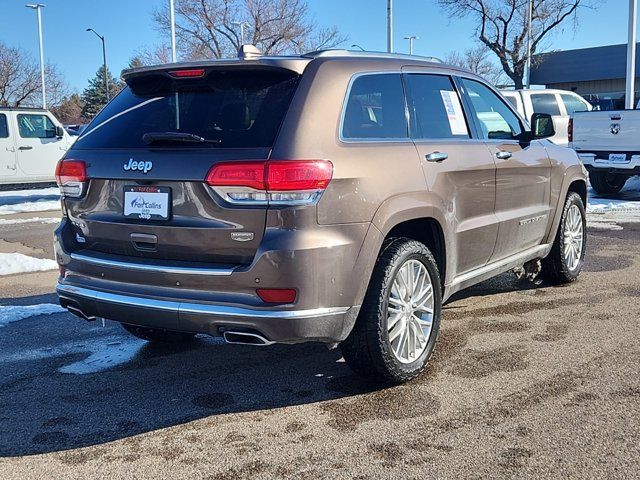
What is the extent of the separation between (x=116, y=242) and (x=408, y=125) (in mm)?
1843

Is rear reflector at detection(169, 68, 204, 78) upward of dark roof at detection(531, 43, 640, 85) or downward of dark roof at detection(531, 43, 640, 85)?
downward

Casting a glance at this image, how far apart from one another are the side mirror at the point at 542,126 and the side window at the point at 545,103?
12.9m

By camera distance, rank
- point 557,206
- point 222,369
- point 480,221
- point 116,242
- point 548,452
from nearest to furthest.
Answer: point 548,452 → point 116,242 → point 222,369 → point 480,221 → point 557,206

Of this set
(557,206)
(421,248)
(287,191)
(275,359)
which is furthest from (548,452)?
(557,206)

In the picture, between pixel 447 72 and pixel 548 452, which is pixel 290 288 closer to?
pixel 548 452

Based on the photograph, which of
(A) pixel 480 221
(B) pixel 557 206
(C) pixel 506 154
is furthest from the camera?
(B) pixel 557 206

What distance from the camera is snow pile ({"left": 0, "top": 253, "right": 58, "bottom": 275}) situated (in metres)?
7.83

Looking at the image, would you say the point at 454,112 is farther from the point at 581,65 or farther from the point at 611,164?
the point at 581,65

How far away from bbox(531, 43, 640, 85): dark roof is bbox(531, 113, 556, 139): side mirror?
42516mm

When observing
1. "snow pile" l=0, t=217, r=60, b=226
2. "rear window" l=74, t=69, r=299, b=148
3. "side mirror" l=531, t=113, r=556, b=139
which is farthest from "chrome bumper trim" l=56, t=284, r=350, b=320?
"snow pile" l=0, t=217, r=60, b=226

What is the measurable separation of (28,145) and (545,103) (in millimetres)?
12613

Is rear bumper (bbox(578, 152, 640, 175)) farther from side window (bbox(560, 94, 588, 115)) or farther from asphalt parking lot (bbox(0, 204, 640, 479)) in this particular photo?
asphalt parking lot (bbox(0, 204, 640, 479))

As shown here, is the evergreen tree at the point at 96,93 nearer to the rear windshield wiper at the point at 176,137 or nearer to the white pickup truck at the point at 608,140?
the white pickup truck at the point at 608,140

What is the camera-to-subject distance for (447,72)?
16.0 ft
